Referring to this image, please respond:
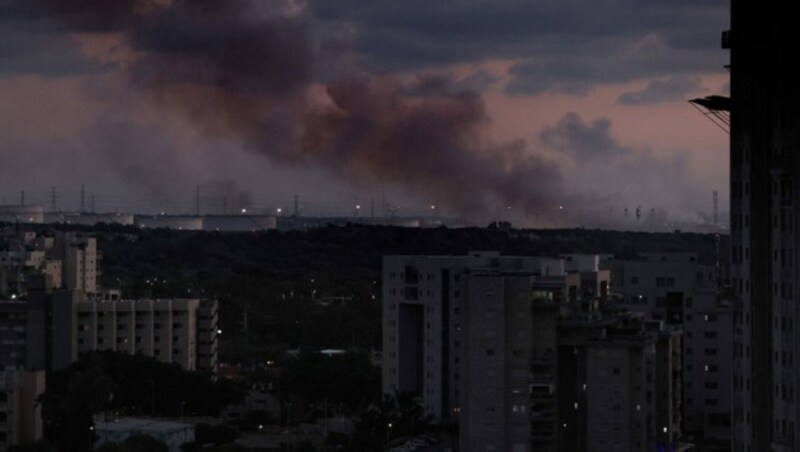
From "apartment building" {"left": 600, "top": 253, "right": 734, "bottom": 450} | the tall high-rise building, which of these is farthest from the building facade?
the tall high-rise building

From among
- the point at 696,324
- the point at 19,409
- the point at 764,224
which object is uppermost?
the point at 764,224

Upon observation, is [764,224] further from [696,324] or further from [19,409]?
[696,324]

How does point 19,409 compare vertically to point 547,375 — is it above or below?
below

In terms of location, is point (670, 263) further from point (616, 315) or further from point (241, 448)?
point (241, 448)

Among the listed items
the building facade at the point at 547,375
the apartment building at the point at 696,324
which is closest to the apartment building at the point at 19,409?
Answer: the building facade at the point at 547,375

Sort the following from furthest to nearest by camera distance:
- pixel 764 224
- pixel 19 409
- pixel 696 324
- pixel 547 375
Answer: pixel 696 324
pixel 19 409
pixel 547 375
pixel 764 224

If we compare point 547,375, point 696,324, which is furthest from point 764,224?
point 696,324

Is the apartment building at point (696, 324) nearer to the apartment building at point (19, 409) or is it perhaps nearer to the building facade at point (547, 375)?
the building facade at point (547, 375)

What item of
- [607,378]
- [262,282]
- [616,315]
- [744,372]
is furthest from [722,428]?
[262,282]

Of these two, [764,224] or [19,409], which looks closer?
[764,224]
